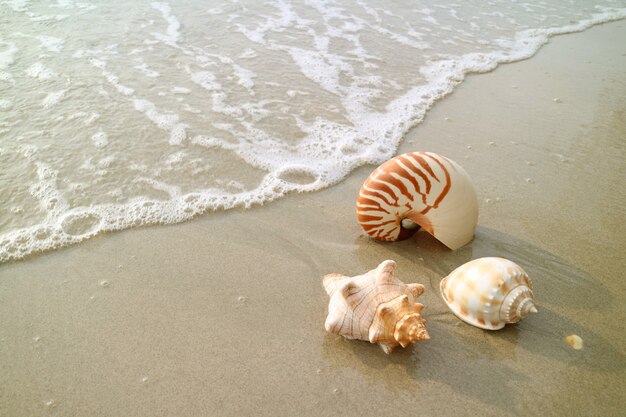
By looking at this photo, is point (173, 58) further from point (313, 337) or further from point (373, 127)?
point (313, 337)

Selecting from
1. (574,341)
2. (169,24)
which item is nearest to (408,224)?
(574,341)

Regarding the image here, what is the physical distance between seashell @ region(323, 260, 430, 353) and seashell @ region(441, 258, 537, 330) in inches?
10.5

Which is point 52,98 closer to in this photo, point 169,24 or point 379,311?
point 169,24

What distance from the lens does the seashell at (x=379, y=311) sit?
81.6 inches

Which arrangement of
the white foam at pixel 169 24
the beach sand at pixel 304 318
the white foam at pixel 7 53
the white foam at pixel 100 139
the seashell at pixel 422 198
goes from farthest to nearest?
the white foam at pixel 169 24 < the white foam at pixel 7 53 < the white foam at pixel 100 139 < the seashell at pixel 422 198 < the beach sand at pixel 304 318

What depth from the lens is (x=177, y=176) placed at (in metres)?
3.50

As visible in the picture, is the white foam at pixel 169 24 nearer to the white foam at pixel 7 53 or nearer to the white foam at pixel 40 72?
the white foam at pixel 40 72

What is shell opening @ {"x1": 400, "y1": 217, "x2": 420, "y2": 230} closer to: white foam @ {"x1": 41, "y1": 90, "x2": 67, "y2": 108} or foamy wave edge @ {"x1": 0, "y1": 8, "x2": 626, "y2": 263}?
foamy wave edge @ {"x1": 0, "y1": 8, "x2": 626, "y2": 263}

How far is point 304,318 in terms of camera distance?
2424mm

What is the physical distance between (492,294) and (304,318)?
1010 mm

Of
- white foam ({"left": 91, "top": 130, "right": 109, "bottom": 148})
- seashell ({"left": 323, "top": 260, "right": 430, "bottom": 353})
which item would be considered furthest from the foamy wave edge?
seashell ({"left": 323, "top": 260, "right": 430, "bottom": 353})

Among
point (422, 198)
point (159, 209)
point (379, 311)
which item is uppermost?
point (422, 198)

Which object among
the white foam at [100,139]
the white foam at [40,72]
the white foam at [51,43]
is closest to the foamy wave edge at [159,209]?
the white foam at [100,139]

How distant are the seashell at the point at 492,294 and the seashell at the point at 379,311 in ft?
0.87
